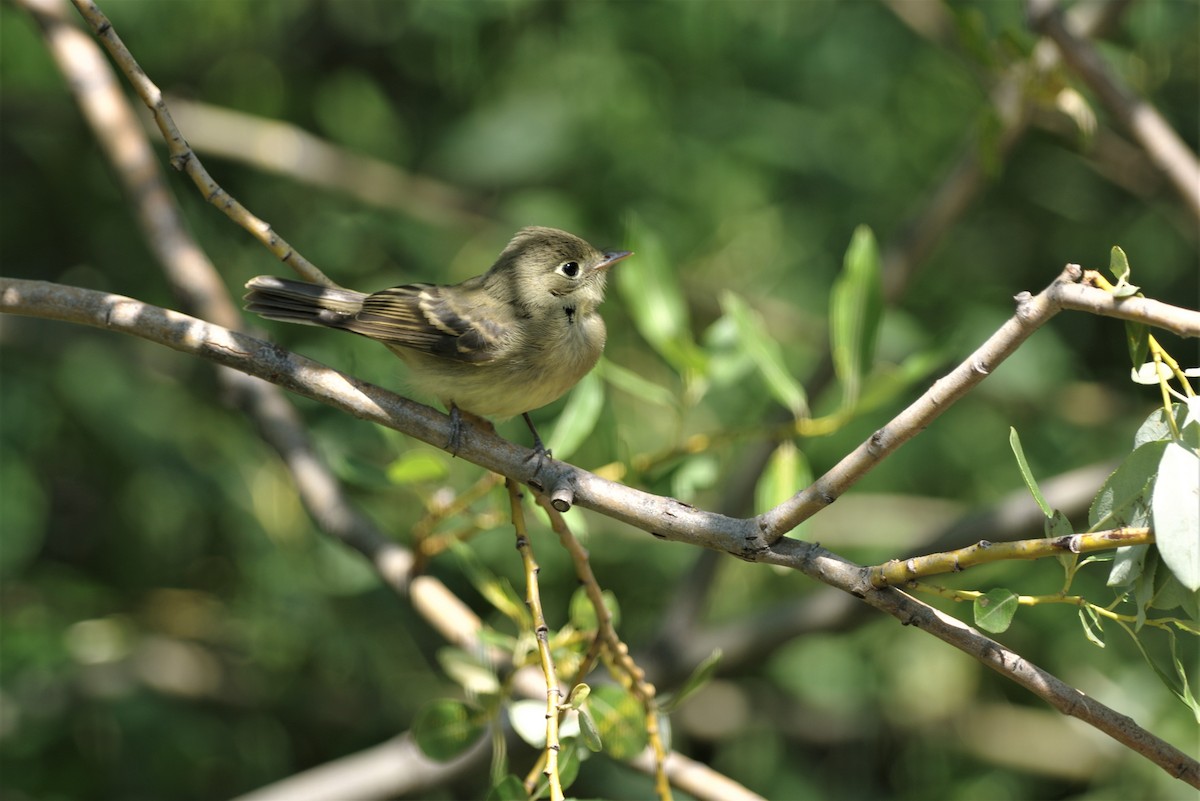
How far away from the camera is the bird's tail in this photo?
10.2ft

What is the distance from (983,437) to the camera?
4.71 m

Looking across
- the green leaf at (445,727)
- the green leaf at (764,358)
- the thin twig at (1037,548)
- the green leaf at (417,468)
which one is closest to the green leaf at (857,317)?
the green leaf at (764,358)

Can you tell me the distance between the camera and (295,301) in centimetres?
314

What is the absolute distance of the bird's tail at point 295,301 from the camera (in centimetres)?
311

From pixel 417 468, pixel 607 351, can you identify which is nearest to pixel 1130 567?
pixel 417 468

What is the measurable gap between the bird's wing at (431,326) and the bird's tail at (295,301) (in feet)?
0.33

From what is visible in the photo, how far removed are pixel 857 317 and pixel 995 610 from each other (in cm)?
146

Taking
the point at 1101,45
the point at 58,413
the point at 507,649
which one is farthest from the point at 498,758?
the point at 1101,45

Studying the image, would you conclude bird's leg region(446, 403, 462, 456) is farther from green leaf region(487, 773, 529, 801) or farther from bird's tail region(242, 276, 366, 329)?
bird's tail region(242, 276, 366, 329)

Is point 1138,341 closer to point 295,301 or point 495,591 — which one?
point 495,591

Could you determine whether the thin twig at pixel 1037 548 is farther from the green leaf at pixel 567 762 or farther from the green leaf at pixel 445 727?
the green leaf at pixel 445 727

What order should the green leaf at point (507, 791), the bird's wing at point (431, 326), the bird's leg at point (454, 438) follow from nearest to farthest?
the green leaf at point (507, 791)
the bird's leg at point (454, 438)
the bird's wing at point (431, 326)

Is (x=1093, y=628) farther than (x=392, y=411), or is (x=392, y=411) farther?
(x=392, y=411)

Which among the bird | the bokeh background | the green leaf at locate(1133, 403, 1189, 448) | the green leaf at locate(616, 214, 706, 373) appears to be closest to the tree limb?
the green leaf at locate(1133, 403, 1189, 448)
